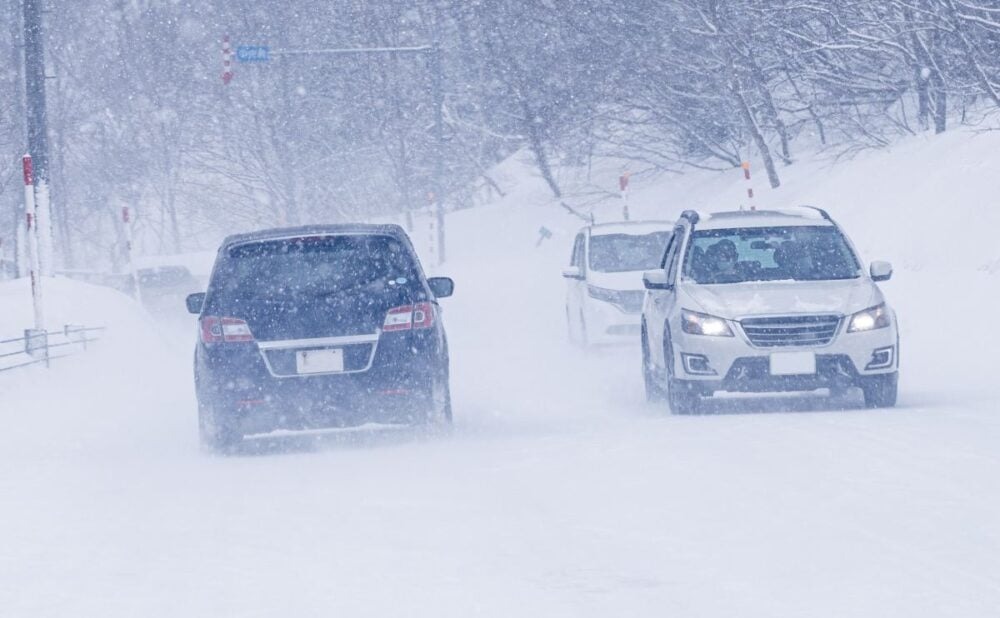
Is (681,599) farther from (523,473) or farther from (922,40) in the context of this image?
(922,40)

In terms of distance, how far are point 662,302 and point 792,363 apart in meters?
1.74

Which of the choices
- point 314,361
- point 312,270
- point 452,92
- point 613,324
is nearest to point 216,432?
point 314,361

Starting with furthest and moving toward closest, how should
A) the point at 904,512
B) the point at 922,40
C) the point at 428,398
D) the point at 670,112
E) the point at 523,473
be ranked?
the point at 670,112, the point at 922,40, the point at 428,398, the point at 523,473, the point at 904,512

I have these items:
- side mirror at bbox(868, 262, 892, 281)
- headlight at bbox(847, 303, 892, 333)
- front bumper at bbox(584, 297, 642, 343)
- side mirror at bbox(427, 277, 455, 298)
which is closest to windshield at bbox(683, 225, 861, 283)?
side mirror at bbox(868, 262, 892, 281)

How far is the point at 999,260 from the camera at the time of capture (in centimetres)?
1894

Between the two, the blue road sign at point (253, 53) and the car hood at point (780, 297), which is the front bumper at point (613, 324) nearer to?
the car hood at point (780, 297)

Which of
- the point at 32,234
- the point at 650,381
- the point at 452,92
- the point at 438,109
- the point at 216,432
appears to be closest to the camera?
the point at 216,432

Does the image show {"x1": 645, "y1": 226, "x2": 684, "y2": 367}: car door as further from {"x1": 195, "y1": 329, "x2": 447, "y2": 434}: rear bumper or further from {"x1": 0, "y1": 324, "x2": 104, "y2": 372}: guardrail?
{"x1": 0, "y1": 324, "x2": 104, "y2": 372}: guardrail

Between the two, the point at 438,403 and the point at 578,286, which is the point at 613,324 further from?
the point at 438,403

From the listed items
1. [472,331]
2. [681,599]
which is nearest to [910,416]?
[681,599]

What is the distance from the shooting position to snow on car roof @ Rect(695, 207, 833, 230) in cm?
1380

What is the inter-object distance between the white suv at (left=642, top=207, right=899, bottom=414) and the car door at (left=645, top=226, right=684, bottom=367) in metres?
0.03

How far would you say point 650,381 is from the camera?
14.3m

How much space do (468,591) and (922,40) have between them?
21773 mm
